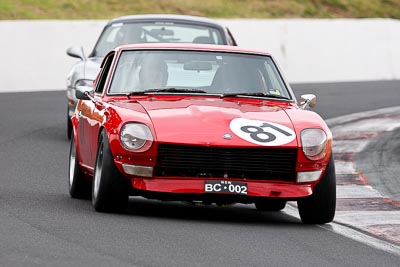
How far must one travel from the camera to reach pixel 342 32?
32531mm

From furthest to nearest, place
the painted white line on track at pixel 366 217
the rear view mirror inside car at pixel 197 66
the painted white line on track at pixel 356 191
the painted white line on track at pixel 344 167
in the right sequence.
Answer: the painted white line on track at pixel 344 167 < the painted white line on track at pixel 356 191 < the rear view mirror inside car at pixel 197 66 < the painted white line on track at pixel 366 217

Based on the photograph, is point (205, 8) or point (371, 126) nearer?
point (371, 126)

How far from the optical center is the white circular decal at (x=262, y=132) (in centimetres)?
1025

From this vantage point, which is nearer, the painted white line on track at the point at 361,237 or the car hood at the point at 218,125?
the painted white line on track at the point at 361,237

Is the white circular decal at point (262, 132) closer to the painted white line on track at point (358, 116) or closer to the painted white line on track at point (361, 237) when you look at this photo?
the painted white line on track at point (361, 237)

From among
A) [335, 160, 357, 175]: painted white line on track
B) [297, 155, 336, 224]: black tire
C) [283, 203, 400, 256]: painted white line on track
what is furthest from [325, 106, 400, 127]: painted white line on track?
[297, 155, 336, 224]: black tire

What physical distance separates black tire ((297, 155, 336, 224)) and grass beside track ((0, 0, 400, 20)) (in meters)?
24.9

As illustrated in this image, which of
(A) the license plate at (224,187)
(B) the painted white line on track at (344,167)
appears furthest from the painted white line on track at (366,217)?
(B) the painted white line on track at (344,167)

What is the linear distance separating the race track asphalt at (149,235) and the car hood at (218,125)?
2.02 ft

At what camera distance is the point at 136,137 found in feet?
33.6

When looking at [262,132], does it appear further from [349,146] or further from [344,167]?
[349,146]

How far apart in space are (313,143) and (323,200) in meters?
0.45

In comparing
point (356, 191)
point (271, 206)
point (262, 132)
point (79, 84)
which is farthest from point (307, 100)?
point (79, 84)

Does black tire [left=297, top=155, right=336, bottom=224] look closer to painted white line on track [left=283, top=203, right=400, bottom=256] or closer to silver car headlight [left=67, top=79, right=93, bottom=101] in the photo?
painted white line on track [left=283, top=203, right=400, bottom=256]
